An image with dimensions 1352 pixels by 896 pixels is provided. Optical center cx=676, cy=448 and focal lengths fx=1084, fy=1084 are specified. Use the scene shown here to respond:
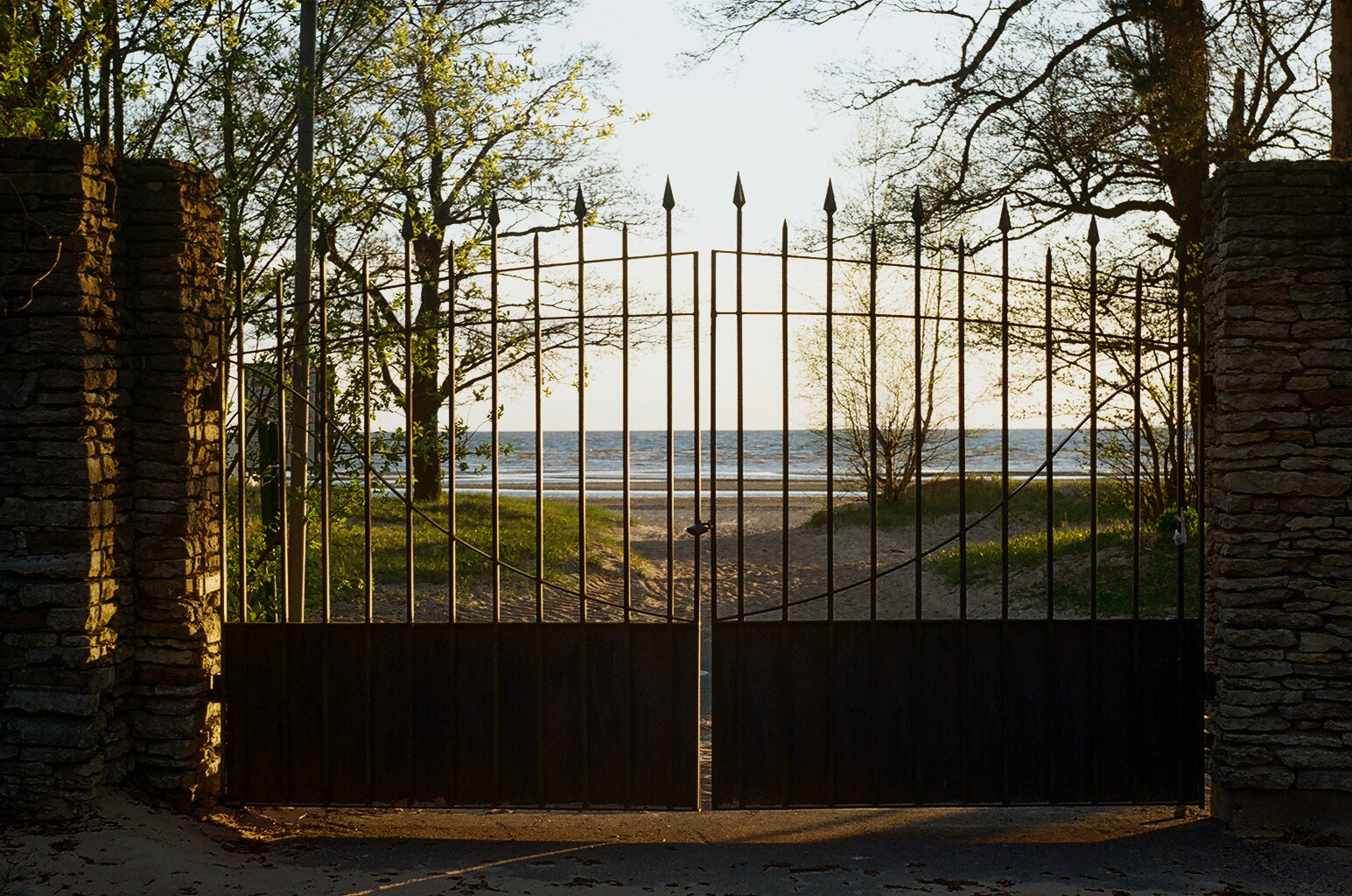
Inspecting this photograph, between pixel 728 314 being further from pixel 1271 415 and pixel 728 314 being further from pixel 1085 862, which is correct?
pixel 1085 862

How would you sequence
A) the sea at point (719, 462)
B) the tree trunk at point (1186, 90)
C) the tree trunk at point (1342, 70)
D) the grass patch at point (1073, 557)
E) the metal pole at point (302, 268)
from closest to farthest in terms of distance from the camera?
the metal pole at point (302, 268) → the tree trunk at point (1342, 70) → the tree trunk at point (1186, 90) → the grass patch at point (1073, 557) → the sea at point (719, 462)

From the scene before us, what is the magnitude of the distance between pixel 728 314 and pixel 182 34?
4.26 meters

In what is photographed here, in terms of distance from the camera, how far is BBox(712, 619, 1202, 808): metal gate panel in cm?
523

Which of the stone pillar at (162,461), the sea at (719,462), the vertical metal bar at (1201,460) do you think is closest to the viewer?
the stone pillar at (162,461)

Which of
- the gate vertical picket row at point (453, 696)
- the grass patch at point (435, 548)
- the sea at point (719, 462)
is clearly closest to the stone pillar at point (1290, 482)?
the gate vertical picket row at point (453, 696)

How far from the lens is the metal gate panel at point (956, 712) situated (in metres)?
5.23

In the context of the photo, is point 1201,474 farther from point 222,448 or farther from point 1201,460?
point 222,448

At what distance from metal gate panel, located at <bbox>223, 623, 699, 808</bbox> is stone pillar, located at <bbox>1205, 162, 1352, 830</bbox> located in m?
2.64

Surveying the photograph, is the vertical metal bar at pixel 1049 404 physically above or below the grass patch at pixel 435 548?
above

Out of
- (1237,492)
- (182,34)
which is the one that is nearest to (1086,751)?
(1237,492)

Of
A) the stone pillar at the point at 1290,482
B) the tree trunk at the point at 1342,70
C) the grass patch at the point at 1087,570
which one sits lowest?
the grass patch at the point at 1087,570

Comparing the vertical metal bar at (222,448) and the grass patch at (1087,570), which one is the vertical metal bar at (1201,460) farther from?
the grass patch at (1087,570)

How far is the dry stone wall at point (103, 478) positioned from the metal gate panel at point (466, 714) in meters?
0.34

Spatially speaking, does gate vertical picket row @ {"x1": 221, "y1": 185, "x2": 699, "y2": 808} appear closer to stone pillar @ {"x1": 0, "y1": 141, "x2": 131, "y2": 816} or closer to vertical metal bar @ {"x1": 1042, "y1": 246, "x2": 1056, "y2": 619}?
stone pillar @ {"x1": 0, "y1": 141, "x2": 131, "y2": 816}
